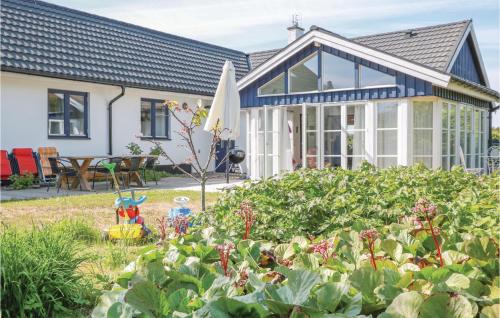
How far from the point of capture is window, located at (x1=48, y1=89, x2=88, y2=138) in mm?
14711

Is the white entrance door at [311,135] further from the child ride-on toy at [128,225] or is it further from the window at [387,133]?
the child ride-on toy at [128,225]

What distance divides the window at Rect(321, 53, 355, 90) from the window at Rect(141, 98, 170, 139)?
20.3 ft

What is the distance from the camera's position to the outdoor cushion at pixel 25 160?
13188 millimetres

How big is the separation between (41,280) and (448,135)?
12.0 metres

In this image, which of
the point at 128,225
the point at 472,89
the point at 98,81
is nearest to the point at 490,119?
the point at 472,89

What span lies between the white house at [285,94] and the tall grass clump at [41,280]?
10.3 m

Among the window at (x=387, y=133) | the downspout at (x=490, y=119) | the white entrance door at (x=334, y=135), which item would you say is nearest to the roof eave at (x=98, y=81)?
the white entrance door at (x=334, y=135)

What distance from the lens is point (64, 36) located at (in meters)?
16.2

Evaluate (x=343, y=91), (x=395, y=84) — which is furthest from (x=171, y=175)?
(x=395, y=84)

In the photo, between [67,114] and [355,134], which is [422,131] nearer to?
[355,134]

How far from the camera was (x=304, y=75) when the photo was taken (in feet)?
46.8

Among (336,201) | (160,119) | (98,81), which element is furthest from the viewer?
(160,119)

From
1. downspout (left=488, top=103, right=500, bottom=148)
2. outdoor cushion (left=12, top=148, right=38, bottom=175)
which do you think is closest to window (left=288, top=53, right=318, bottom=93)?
outdoor cushion (left=12, top=148, right=38, bottom=175)

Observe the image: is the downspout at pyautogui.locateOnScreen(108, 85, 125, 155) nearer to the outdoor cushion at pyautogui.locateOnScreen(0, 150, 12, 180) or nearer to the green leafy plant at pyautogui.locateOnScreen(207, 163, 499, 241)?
the outdoor cushion at pyautogui.locateOnScreen(0, 150, 12, 180)
